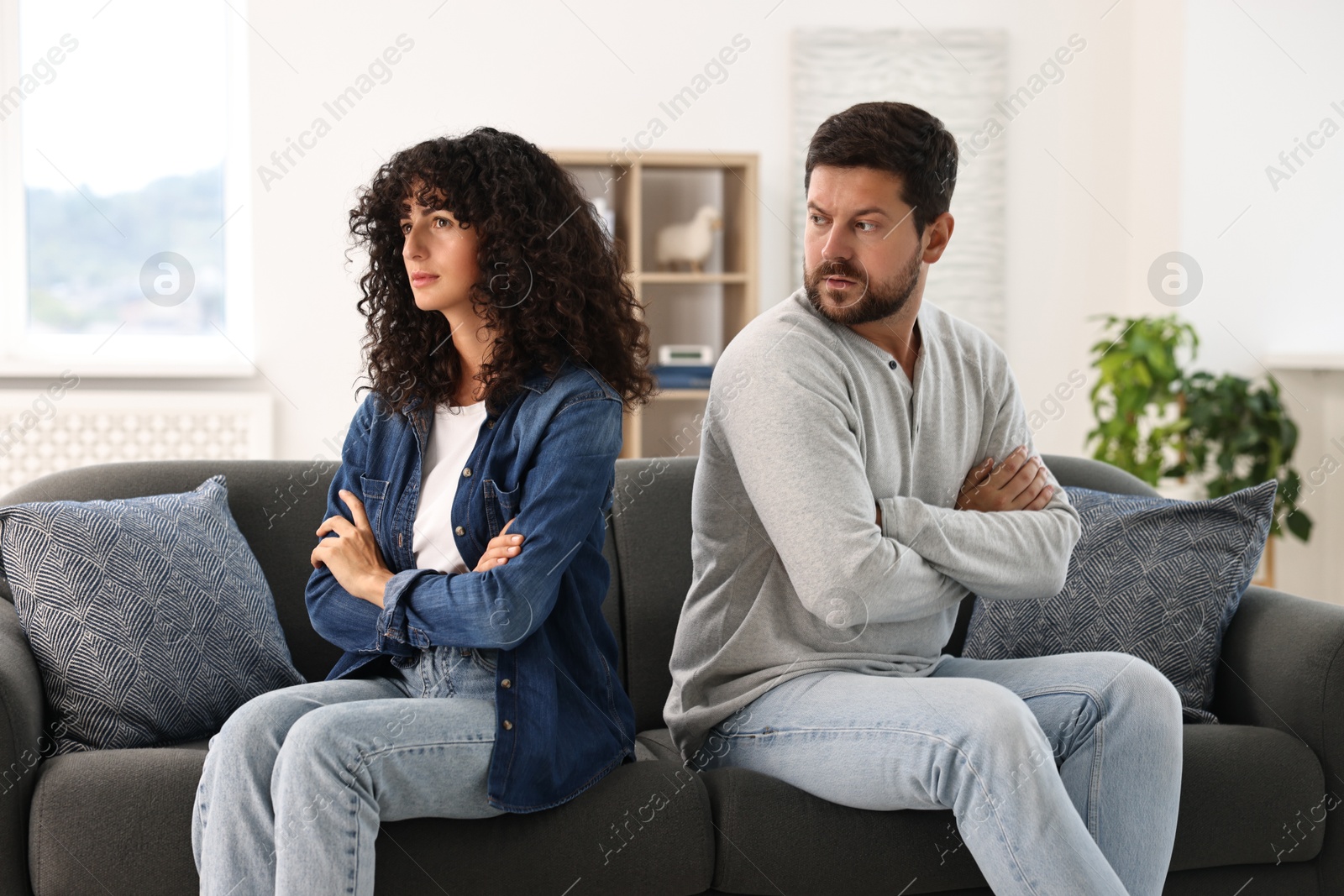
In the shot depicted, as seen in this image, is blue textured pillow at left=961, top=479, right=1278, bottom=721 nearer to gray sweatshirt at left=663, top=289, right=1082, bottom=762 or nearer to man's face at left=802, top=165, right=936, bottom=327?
gray sweatshirt at left=663, top=289, right=1082, bottom=762

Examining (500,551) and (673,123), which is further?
(673,123)

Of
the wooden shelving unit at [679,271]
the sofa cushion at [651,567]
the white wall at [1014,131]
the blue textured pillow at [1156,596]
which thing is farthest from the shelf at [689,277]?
the blue textured pillow at [1156,596]

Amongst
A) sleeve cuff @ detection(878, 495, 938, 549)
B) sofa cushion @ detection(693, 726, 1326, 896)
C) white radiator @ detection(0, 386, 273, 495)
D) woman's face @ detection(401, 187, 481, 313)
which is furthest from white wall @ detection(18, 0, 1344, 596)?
sleeve cuff @ detection(878, 495, 938, 549)

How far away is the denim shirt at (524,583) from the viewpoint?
1.44 m

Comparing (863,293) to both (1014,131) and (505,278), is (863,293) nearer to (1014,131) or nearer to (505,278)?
(505,278)

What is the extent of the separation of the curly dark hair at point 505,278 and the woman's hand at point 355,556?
0.55 feet

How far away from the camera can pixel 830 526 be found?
149 cm

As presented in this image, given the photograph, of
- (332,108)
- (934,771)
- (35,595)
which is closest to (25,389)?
(332,108)

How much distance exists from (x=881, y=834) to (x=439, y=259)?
95cm

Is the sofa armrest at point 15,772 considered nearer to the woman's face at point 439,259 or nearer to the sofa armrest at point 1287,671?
the woman's face at point 439,259

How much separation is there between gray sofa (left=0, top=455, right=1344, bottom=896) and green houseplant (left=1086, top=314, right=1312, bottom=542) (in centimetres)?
195

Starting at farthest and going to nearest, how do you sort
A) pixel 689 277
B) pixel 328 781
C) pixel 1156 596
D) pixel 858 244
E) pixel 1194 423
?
pixel 689 277, pixel 1194 423, pixel 1156 596, pixel 858 244, pixel 328 781

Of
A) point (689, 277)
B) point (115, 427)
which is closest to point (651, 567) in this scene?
point (689, 277)

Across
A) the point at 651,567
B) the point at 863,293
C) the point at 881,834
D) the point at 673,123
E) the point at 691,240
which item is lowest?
the point at 881,834
